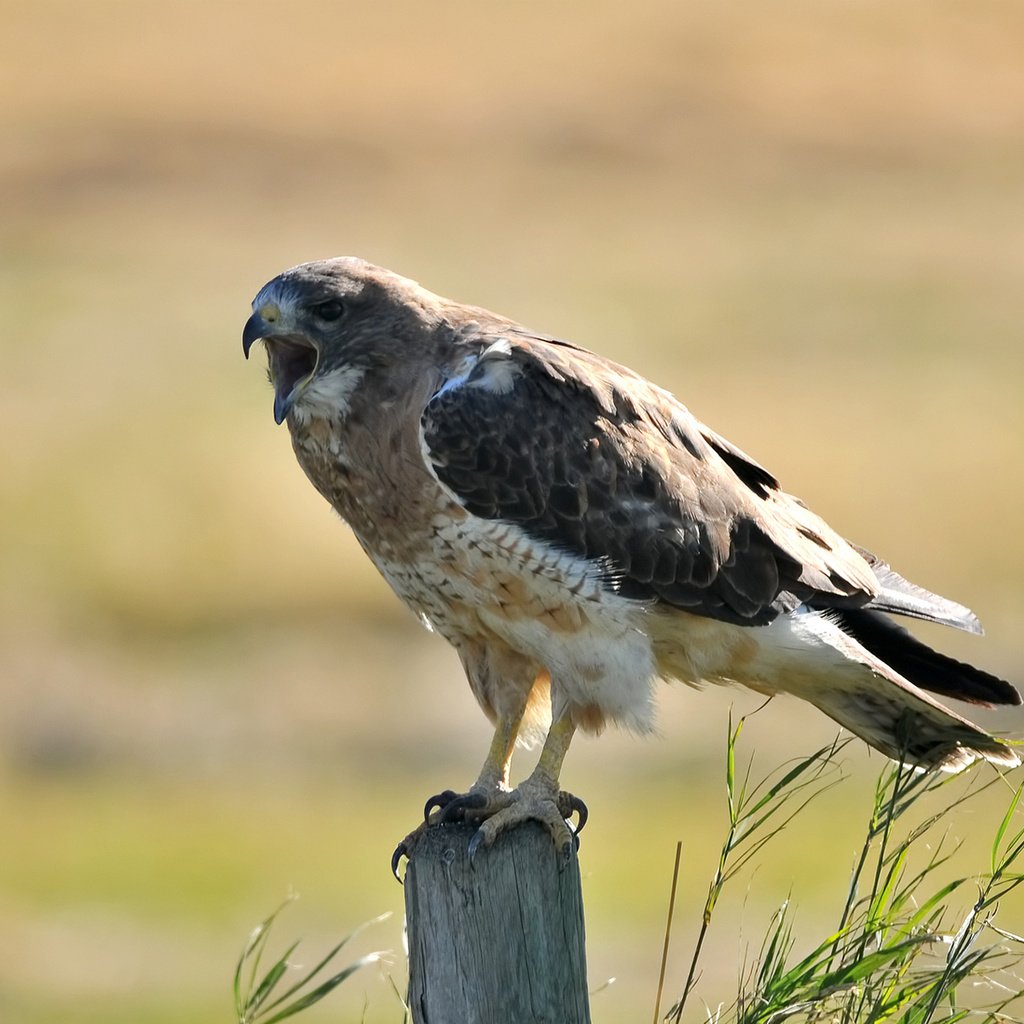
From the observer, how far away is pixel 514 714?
5.95 m

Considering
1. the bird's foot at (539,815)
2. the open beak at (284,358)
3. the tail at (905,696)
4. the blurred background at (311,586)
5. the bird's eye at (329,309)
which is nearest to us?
the bird's foot at (539,815)

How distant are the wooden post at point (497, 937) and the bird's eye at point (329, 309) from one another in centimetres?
169

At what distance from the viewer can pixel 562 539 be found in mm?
5531

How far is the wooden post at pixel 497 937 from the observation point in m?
4.47

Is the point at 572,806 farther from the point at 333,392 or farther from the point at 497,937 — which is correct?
the point at 333,392

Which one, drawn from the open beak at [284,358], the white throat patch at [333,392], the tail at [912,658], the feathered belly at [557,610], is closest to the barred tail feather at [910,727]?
the tail at [912,658]

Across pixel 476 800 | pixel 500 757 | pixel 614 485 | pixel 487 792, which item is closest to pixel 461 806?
pixel 476 800

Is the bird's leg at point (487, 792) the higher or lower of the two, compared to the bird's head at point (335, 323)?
lower

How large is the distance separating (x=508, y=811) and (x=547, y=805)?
0.15 meters

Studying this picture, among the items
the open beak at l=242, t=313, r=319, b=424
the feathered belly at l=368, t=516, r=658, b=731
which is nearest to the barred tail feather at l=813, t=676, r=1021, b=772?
the feathered belly at l=368, t=516, r=658, b=731

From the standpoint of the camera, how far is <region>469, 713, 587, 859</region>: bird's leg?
197 inches

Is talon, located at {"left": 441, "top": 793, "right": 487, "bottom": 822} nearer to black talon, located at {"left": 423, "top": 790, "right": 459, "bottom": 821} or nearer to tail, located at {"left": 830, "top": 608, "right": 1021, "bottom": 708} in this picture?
black talon, located at {"left": 423, "top": 790, "right": 459, "bottom": 821}

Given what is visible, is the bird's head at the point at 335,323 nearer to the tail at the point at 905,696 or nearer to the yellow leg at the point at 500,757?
the yellow leg at the point at 500,757

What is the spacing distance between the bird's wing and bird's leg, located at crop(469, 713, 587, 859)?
→ 0.46 meters
